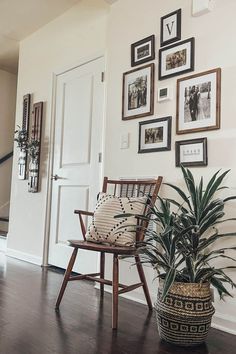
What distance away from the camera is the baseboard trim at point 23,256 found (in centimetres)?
359

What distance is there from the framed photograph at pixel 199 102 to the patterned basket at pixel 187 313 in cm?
98

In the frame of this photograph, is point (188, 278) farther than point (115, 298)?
No

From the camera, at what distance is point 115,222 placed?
7.20 ft

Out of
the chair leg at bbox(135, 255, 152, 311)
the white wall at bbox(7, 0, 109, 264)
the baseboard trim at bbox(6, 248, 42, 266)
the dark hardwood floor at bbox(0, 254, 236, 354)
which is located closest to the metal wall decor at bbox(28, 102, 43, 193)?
the white wall at bbox(7, 0, 109, 264)

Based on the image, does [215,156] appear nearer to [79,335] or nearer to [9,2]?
[79,335]

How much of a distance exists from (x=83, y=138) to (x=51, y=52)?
1.17 m

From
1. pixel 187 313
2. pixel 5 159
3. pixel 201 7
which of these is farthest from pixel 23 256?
pixel 201 7

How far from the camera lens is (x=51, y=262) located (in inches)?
137

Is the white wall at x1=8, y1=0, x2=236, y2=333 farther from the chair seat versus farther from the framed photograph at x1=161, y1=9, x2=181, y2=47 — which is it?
the chair seat

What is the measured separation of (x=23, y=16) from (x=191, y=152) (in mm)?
2553

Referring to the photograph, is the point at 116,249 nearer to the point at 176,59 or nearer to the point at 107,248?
the point at 107,248

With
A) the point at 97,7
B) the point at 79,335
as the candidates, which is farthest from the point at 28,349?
the point at 97,7

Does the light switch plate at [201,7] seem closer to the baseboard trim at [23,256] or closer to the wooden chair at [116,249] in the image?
the wooden chair at [116,249]

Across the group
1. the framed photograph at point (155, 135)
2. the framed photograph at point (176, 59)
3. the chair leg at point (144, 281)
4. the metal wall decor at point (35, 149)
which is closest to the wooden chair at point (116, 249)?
the chair leg at point (144, 281)
